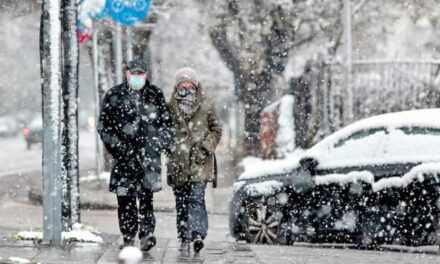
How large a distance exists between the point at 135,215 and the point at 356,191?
2.71 metres

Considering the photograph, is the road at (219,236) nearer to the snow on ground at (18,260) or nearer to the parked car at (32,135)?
the snow on ground at (18,260)

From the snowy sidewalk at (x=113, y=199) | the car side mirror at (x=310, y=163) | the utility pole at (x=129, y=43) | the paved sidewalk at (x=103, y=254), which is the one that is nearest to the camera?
the paved sidewalk at (x=103, y=254)

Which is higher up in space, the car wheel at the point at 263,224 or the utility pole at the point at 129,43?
the utility pole at the point at 129,43

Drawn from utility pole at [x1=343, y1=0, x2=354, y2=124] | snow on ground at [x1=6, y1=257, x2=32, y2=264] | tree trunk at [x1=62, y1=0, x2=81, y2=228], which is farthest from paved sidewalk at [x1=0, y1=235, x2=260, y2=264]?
utility pole at [x1=343, y1=0, x2=354, y2=124]

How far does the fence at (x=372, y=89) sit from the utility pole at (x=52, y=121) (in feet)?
40.5

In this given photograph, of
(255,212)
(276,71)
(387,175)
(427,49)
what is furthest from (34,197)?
(427,49)

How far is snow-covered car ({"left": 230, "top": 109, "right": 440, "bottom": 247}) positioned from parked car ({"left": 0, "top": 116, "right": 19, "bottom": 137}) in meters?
50.7

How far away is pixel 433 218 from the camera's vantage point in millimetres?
10086

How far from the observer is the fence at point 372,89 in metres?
20.8

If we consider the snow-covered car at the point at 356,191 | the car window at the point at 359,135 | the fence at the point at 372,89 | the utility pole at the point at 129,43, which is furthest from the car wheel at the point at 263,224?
the utility pole at the point at 129,43

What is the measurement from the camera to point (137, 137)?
28.0 feet

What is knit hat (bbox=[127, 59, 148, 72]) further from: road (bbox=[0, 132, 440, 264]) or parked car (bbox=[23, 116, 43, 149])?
parked car (bbox=[23, 116, 43, 149])

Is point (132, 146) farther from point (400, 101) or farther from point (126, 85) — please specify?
point (400, 101)

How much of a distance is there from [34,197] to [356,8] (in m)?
14.2
